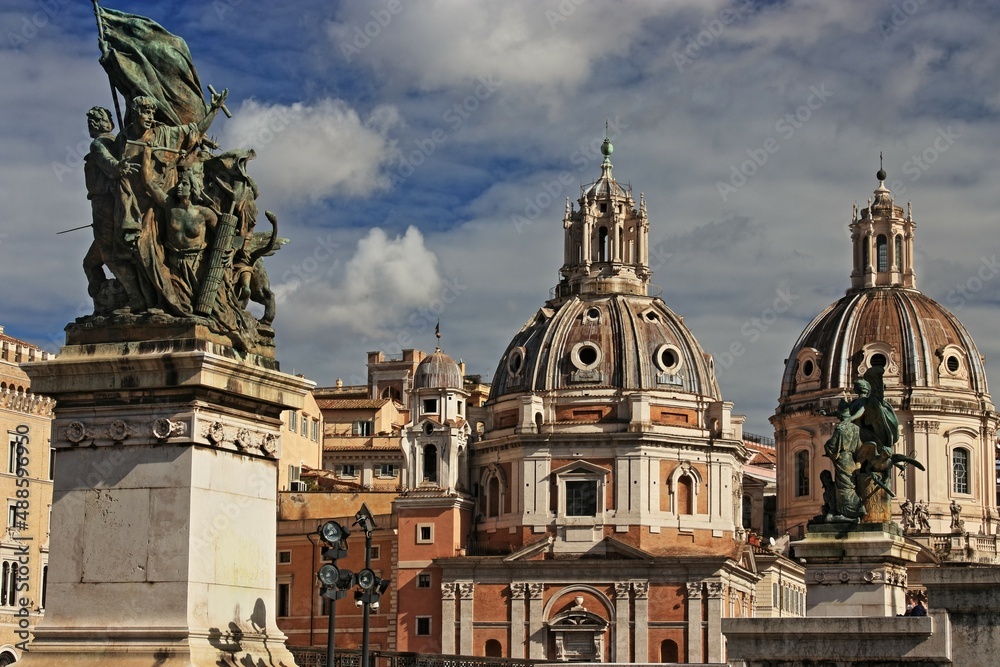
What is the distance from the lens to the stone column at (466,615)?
98875 millimetres

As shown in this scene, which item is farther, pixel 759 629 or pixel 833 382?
pixel 833 382

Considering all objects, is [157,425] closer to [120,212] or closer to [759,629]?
[120,212]

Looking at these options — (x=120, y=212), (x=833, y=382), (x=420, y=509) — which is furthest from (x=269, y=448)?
(x=833, y=382)

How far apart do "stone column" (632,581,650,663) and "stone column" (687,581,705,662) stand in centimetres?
218

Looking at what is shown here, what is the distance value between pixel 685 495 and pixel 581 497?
563 cm

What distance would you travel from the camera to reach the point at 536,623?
98.6 meters

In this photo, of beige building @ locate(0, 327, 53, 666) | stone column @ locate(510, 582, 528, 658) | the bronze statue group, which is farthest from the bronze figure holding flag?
stone column @ locate(510, 582, 528, 658)

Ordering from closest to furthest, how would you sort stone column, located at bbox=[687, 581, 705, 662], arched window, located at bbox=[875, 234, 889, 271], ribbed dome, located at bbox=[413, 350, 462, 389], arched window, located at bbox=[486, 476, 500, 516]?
stone column, located at bbox=[687, 581, 705, 662], arched window, located at bbox=[486, 476, 500, 516], ribbed dome, located at bbox=[413, 350, 462, 389], arched window, located at bbox=[875, 234, 889, 271]

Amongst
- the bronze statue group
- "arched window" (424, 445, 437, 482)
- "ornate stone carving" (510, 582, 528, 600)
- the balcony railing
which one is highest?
"arched window" (424, 445, 437, 482)

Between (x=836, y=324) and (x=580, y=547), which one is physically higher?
(x=836, y=324)

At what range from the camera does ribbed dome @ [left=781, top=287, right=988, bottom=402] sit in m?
111

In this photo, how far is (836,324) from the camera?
11444 centimetres

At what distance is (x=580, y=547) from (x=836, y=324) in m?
24.6

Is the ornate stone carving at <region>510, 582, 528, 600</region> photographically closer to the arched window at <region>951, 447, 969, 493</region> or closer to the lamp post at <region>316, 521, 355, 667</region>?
the arched window at <region>951, 447, 969, 493</region>
